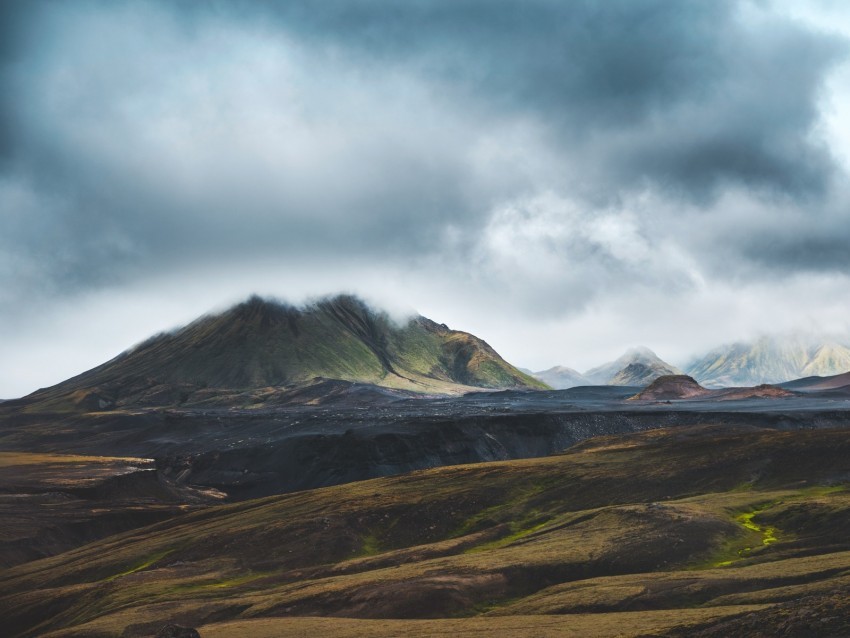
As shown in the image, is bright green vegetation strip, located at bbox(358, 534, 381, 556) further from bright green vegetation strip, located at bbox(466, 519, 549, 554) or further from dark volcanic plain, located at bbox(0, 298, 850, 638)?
bright green vegetation strip, located at bbox(466, 519, 549, 554)

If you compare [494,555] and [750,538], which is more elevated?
[494,555]

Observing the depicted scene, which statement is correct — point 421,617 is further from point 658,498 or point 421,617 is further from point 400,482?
point 400,482

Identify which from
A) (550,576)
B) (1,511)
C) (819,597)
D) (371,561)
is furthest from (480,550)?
(1,511)

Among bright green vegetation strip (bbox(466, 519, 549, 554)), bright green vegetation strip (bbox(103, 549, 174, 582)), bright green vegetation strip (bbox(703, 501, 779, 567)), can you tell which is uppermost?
bright green vegetation strip (bbox(703, 501, 779, 567))

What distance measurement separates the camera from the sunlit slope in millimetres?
65312

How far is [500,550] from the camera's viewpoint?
91062 mm

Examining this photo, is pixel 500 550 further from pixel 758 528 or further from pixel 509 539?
pixel 758 528

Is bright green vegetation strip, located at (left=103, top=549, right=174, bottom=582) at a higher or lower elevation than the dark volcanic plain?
lower

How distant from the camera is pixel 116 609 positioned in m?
87.4

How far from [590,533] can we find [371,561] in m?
25.4

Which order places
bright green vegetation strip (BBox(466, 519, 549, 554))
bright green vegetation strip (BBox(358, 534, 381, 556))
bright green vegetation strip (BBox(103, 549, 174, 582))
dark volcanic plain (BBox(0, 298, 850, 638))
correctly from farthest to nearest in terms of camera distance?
bright green vegetation strip (BBox(103, 549, 174, 582)) < bright green vegetation strip (BBox(358, 534, 381, 556)) < bright green vegetation strip (BBox(466, 519, 549, 554)) < dark volcanic plain (BBox(0, 298, 850, 638))

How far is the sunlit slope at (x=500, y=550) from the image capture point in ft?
214

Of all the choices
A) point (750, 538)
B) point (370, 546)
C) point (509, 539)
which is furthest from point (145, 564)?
point (750, 538)

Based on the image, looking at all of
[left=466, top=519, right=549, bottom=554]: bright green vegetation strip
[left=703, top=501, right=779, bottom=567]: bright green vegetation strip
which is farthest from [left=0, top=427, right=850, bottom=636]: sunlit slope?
[left=466, top=519, right=549, bottom=554]: bright green vegetation strip
